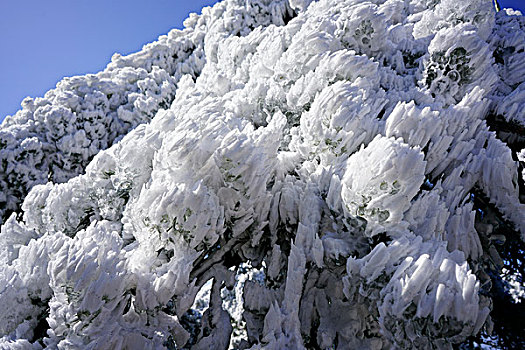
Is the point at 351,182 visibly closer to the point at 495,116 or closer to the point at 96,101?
the point at 495,116

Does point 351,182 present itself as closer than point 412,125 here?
Yes

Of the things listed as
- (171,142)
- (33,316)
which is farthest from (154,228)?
(33,316)

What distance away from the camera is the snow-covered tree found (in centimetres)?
210

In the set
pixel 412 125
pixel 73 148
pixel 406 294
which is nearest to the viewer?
pixel 406 294

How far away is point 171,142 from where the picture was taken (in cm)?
254

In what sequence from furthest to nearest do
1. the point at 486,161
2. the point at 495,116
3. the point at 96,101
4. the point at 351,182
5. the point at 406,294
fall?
the point at 96,101 < the point at 495,116 < the point at 486,161 < the point at 351,182 < the point at 406,294

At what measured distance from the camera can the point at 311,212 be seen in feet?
9.06

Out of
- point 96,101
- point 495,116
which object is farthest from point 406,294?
point 96,101

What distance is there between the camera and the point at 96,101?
6453 mm

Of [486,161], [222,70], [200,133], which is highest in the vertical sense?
[222,70]

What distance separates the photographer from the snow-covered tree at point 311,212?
2.10m

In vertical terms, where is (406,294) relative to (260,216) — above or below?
below

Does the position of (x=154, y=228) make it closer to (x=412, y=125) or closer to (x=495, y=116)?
(x=412, y=125)

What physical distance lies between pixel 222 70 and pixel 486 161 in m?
3.81
